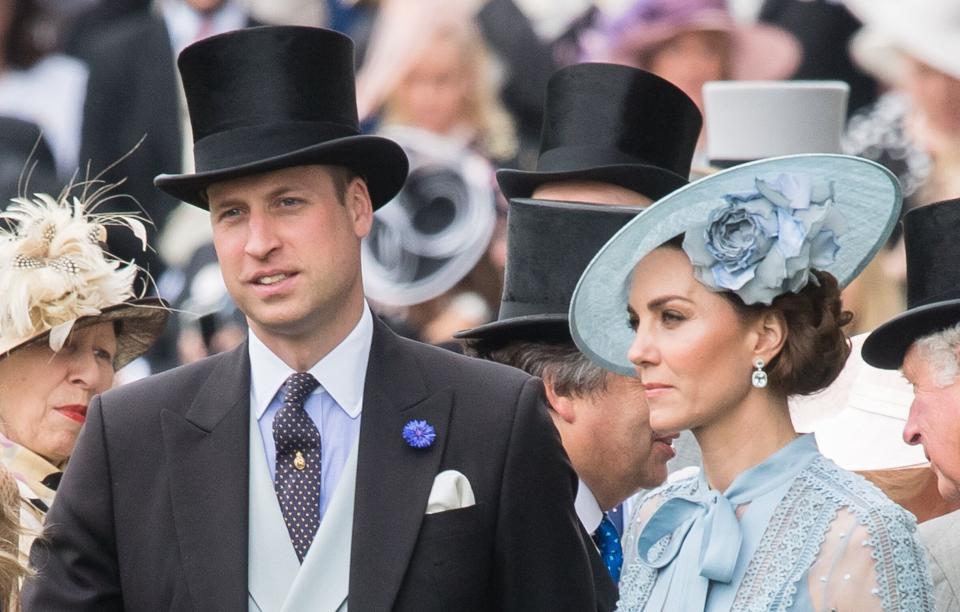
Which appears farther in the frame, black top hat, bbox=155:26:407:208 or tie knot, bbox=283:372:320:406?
black top hat, bbox=155:26:407:208

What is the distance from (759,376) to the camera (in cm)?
368

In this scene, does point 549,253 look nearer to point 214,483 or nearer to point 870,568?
point 214,483

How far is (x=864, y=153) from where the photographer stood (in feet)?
27.6

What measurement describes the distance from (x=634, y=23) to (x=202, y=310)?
96.6 inches

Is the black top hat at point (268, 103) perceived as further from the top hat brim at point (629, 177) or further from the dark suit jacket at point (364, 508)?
the top hat brim at point (629, 177)

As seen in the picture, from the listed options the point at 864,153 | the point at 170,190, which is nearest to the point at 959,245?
the point at 170,190

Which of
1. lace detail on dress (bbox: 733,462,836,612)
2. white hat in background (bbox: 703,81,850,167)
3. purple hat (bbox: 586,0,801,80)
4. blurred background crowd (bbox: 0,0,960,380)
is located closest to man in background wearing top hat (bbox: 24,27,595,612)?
lace detail on dress (bbox: 733,462,836,612)

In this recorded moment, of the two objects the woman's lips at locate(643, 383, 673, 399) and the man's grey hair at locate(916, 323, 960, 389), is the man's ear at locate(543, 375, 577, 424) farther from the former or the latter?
the woman's lips at locate(643, 383, 673, 399)

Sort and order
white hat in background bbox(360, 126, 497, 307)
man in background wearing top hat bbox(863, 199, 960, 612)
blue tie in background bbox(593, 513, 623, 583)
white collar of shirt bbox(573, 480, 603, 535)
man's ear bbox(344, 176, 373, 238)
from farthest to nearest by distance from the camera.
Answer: white hat in background bbox(360, 126, 497, 307) → blue tie in background bbox(593, 513, 623, 583) → white collar of shirt bbox(573, 480, 603, 535) → man in background wearing top hat bbox(863, 199, 960, 612) → man's ear bbox(344, 176, 373, 238)

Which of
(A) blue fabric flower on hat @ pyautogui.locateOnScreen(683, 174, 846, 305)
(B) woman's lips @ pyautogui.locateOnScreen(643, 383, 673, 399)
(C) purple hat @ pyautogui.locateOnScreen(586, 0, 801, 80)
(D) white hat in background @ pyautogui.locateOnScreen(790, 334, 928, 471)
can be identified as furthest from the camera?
(C) purple hat @ pyautogui.locateOnScreen(586, 0, 801, 80)

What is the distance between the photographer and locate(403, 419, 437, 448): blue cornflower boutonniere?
13.3ft

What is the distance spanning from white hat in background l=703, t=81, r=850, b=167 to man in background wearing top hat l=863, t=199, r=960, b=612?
7.80ft

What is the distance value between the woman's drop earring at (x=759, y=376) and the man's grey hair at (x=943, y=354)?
0.96 meters

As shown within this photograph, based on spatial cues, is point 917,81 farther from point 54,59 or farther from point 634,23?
point 54,59
